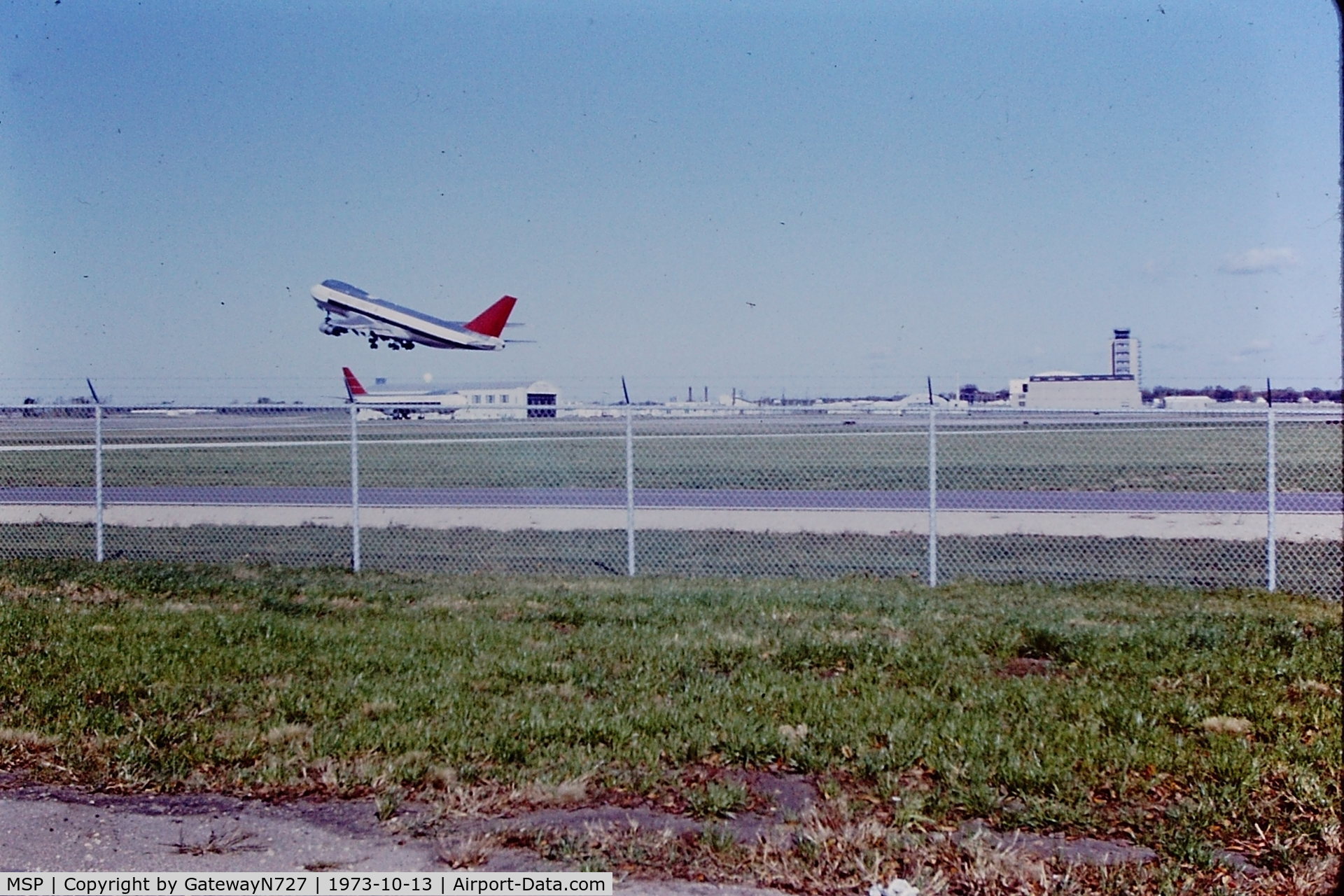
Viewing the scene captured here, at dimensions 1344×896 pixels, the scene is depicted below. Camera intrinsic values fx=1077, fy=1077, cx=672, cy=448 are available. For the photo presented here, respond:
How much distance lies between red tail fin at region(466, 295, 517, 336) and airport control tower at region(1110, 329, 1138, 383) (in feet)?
79.3

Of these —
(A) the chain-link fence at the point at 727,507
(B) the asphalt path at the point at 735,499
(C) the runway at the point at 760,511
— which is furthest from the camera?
(B) the asphalt path at the point at 735,499

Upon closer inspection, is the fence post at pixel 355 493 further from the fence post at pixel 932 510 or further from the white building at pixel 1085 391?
the white building at pixel 1085 391

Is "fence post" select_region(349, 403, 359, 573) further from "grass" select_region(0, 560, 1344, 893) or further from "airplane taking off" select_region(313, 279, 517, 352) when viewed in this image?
"airplane taking off" select_region(313, 279, 517, 352)

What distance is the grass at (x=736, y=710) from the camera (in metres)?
4.21

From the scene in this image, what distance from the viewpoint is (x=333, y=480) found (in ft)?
73.1

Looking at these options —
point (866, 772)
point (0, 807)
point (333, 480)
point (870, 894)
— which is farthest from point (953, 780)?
point (333, 480)

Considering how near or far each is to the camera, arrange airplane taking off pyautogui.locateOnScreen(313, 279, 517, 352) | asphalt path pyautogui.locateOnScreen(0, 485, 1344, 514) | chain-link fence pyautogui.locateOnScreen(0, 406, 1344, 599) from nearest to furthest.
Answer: chain-link fence pyautogui.locateOnScreen(0, 406, 1344, 599), asphalt path pyautogui.locateOnScreen(0, 485, 1344, 514), airplane taking off pyautogui.locateOnScreen(313, 279, 517, 352)

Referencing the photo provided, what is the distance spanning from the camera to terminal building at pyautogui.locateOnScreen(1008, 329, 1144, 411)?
36.3m

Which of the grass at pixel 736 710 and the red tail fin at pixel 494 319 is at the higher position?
the red tail fin at pixel 494 319

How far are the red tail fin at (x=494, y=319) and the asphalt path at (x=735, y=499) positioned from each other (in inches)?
466
